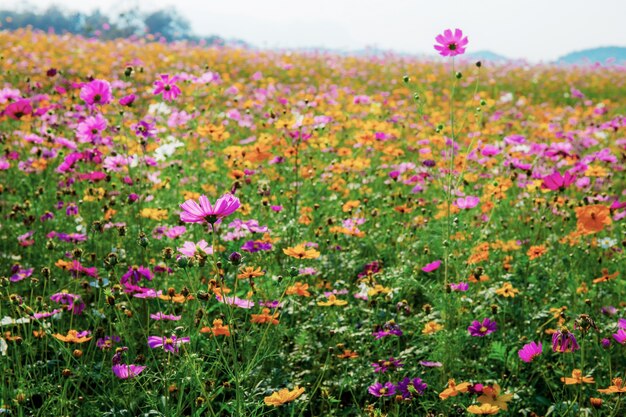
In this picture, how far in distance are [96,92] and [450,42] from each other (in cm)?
137

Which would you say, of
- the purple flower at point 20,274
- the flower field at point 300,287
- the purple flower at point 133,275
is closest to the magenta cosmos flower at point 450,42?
the flower field at point 300,287

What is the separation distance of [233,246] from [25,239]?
3.00 feet

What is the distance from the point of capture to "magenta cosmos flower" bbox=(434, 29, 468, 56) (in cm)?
204

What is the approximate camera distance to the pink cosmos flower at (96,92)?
2357 millimetres

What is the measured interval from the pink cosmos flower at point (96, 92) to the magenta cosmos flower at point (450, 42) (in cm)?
129

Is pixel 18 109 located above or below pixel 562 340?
above

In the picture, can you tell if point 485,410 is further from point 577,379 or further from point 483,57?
point 483,57

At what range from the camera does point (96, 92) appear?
2.38m

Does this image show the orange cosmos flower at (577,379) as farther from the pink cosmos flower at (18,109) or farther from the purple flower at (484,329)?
the pink cosmos flower at (18,109)

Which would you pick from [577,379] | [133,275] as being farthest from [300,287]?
[577,379]

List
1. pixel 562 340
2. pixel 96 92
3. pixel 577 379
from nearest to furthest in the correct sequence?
pixel 562 340
pixel 577 379
pixel 96 92

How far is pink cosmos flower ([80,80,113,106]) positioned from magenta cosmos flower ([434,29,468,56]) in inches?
50.6

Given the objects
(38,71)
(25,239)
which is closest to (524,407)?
(25,239)

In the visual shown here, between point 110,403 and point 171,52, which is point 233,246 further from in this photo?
point 171,52
